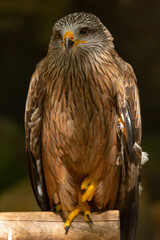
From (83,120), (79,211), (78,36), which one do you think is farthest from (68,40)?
(79,211)

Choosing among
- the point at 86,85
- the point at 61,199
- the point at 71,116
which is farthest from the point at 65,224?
the point at 86,85

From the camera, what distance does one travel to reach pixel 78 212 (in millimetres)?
2355

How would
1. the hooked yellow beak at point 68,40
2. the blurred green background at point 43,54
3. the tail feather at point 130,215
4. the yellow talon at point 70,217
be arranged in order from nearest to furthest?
the hooked yellow beak at point 68,40
the yellow talon at point 70,217
the tail feather at point 130,215
the blurred green background at point 43,54

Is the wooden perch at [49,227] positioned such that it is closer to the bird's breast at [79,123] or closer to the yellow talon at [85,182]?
the yellow talon at [85,182]

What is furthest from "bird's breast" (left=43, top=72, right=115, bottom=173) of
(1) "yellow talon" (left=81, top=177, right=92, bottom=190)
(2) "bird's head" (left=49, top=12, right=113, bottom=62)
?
(2) "bird's head" (left=49, top=12, right=113, bottom=62)

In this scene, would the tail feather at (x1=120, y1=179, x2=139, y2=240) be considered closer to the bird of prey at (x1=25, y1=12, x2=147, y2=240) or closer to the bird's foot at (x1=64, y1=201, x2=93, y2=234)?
the bird of prey at (x1=25, y1=12, x2=147, y2=240)

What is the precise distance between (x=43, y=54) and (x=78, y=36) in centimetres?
173

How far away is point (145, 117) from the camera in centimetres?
384

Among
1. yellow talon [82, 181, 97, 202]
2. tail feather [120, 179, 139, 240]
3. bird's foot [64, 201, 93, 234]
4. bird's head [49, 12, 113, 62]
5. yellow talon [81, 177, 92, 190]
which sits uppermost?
bird's head [49, 12, 113, 62]

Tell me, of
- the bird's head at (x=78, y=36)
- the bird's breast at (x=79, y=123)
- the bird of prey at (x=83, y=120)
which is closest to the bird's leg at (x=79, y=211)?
the bird of prey at (x=83, y=120)

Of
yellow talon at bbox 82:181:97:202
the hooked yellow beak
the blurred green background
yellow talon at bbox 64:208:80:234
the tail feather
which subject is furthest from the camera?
the blurred green background

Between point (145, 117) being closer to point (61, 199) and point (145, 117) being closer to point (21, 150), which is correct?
point (21, 150)

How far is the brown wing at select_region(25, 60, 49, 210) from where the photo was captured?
2.38m

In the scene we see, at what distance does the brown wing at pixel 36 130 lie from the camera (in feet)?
7.82
